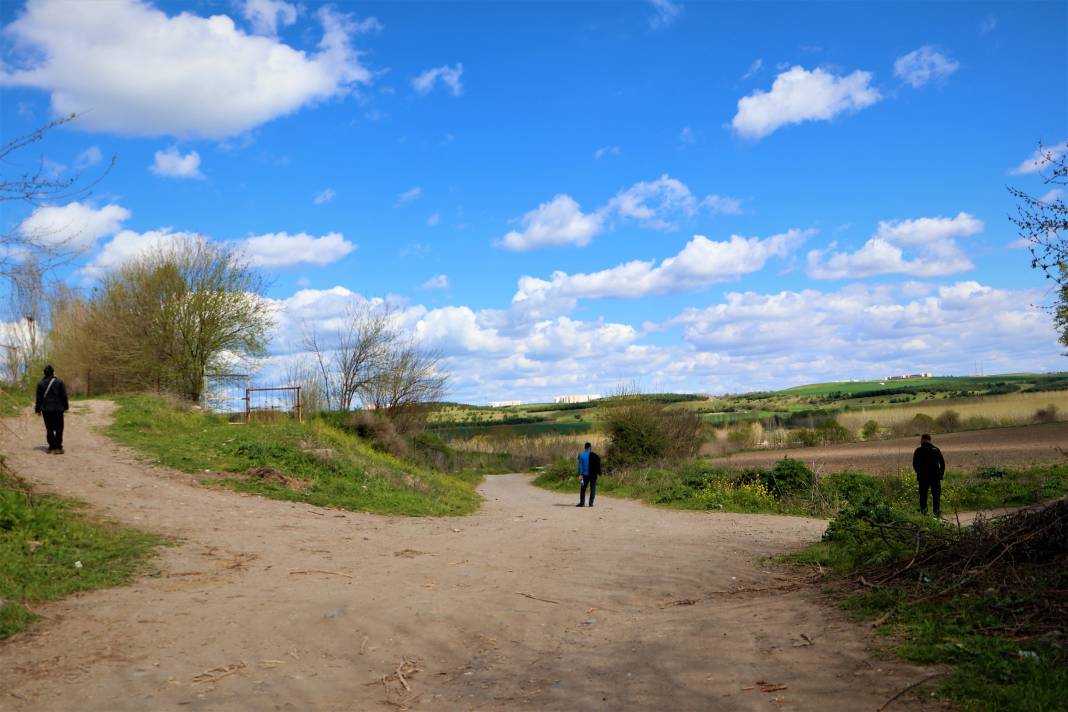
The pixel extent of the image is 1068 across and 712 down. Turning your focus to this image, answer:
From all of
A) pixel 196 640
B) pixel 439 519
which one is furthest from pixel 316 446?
pixel 196 640

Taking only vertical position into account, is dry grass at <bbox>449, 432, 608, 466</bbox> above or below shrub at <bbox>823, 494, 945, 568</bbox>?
below

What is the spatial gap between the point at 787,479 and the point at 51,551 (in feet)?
68.4

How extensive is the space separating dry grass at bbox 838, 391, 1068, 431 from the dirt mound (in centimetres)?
5294

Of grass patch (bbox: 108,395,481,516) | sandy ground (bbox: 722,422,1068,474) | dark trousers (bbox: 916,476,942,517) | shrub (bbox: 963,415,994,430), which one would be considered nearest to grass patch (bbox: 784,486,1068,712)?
dark trousers (bbox: 916,476,942,517)

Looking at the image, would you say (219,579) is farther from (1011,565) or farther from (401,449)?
(401,449)

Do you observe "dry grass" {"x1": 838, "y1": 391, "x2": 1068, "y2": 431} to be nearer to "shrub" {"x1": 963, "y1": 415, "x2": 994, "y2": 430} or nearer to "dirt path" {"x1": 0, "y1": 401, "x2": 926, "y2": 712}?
"shrub" {"x1": 963, "y1": 415, "x2": 994, "y2": 430}

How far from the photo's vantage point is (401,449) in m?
38.8

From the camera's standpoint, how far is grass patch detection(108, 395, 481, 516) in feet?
62.7

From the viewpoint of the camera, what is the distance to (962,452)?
3750 centimetres

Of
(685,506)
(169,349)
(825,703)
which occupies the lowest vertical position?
(685,506)

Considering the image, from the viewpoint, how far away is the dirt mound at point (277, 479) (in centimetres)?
1916

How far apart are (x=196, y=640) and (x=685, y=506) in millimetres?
18806

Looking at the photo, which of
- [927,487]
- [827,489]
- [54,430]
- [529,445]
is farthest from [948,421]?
[54,430]

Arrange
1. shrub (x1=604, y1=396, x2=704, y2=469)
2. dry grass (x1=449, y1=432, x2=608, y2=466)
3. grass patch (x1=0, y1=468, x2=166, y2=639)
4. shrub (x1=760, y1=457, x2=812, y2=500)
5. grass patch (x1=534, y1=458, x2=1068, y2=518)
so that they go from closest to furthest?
grass patch (x1=0, y1=468, x2=166, y2=639), grass patch (x1=534, y1=458, x2=1068, y2=518), shrub (x1=760, y1=457, x2=812, y2=500), shrub (x1=604, y1=396, x2=704, y2=469), dry grass (x1=449, y1=432, x2=608, y2=466)
